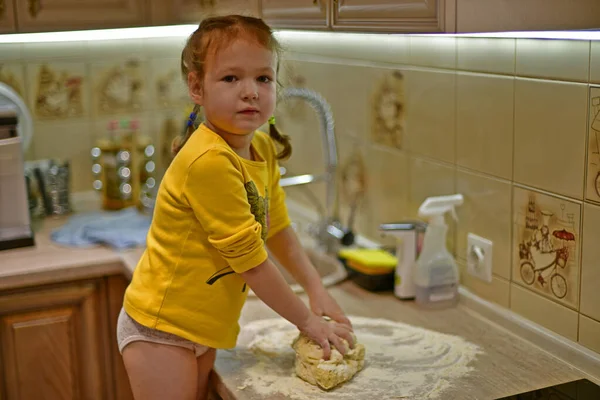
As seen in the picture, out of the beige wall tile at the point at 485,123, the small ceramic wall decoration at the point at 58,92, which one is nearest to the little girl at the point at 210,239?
the beige wall tile at the point at 485,123

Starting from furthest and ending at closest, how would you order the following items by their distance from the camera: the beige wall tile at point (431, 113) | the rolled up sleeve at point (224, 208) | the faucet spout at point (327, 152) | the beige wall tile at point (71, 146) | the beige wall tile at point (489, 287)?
the beige wall tile at point (71, 146), the faucet spout at point (327, 152), the beige wall tile at point (431, 113), the beige wall tile at point (489, 287), the rolled up sleeve at point (224, 208)

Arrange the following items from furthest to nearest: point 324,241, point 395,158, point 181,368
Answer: point 324,241
point 395,158
point 181,368

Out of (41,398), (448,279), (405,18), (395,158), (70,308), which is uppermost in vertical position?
(405,18)

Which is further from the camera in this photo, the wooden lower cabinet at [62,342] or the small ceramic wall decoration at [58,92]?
the small ceramic wall decoration at [58,92]

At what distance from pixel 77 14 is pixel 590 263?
4.80 feet

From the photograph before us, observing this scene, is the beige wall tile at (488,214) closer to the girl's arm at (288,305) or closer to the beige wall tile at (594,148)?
the beige wall tile at (594,148)

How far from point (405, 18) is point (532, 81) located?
350 millimetres

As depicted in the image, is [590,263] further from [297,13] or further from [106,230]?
[106,230]

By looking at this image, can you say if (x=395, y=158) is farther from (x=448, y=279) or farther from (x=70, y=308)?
(x=70, y=308)

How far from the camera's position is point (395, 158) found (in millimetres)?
2078

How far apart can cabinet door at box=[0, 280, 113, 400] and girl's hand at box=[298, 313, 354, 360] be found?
33.8 inches

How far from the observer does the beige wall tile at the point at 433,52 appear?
1.80m

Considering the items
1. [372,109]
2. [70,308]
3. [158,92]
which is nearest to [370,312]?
[372,109]

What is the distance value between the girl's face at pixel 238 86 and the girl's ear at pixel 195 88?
1 cm
